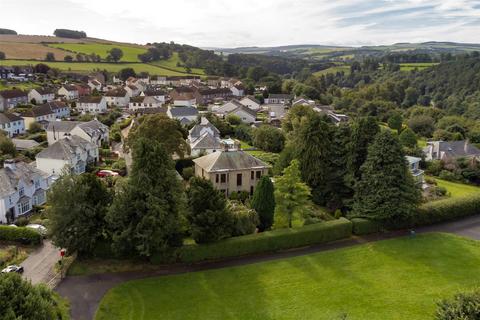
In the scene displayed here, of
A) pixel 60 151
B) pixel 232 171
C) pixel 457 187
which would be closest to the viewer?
pixel 232 171

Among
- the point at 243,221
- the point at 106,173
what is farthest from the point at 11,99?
the point at 243,221

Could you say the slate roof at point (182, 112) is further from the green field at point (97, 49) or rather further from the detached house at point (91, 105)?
the green field at point (97, 49)

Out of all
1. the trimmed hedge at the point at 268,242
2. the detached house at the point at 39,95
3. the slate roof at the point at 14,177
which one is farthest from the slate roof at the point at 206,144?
the detached house at the point at 39,95

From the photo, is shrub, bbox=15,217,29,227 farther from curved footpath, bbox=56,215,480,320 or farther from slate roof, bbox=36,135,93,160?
slate roof, bbox=36,135,93,160

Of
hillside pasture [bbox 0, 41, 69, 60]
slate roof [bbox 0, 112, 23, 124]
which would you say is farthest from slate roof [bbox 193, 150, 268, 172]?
hillside pasture [bbox 0, 41, 69, 60]

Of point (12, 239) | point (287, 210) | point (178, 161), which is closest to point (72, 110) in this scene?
point (178, 161)

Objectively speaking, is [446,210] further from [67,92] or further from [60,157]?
[67,92]
